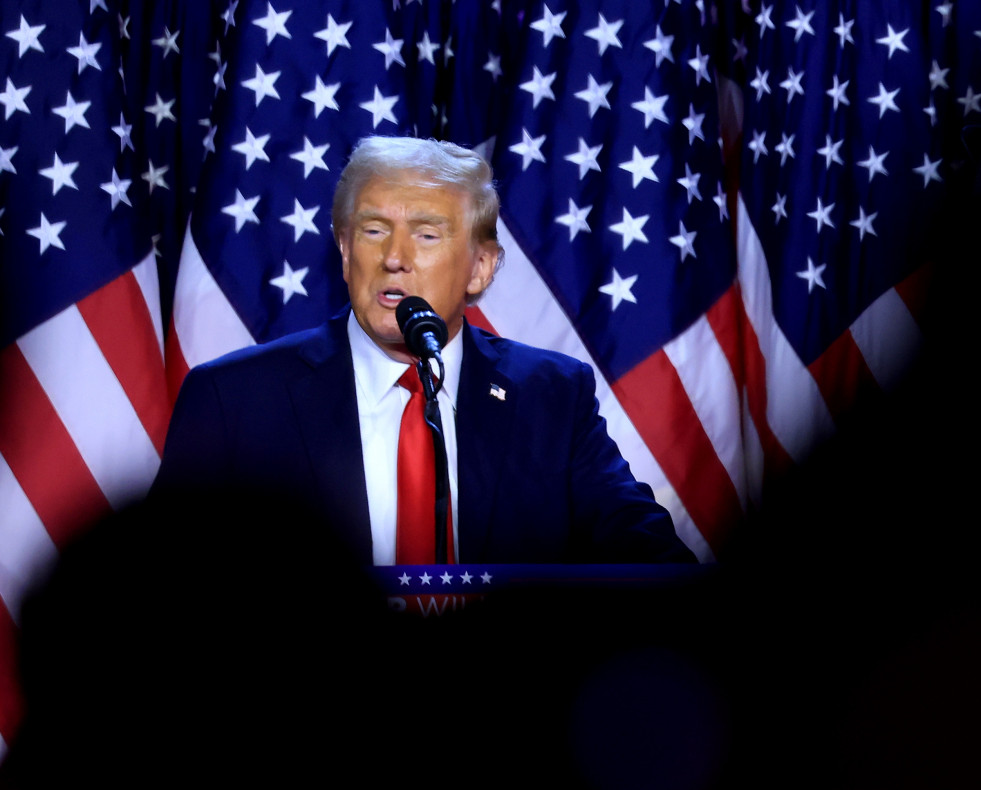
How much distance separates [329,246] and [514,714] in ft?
6.92

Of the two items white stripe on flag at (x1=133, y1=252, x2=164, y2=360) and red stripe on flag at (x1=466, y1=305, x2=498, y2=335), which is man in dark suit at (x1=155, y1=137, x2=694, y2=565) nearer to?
red stripe on flag at (x1=466, y1=305, x2=498, y2=335)

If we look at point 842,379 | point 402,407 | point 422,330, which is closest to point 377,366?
point 402,407

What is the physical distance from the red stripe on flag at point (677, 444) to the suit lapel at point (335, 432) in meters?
1.16

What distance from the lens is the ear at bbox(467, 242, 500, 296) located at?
2.28 metres

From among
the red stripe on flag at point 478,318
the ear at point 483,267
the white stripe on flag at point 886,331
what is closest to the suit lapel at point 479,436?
the ear at point 483,267

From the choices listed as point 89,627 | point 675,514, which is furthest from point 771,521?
point 675,514

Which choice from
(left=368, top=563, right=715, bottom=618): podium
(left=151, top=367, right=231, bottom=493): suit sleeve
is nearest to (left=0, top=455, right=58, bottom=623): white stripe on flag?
(left=151, top=367, right=231, bottom=493): suit sleeve

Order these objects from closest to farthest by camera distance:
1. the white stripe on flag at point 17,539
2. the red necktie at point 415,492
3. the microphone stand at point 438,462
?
1. the microphone stand at point 438,462
2. the red necktie at point 415,492
3. the white stripe on flag at point 17,539

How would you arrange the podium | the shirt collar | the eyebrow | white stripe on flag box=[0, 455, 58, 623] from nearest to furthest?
1. the podium
2. the shirt collar
3. the eyebrow
4. white stripe on flag box=[0, 455, 58, 623]

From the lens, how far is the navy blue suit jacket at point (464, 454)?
1.89 meters

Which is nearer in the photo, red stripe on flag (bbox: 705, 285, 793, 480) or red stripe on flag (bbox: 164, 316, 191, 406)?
red stripe on flag (bbox: 164, 316, 191, 406)

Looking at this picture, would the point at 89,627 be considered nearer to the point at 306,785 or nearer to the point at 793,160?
the point at 306,785

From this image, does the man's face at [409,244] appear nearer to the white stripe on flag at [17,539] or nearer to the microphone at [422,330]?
the microphone at [422,330]

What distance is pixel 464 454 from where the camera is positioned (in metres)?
1.96
